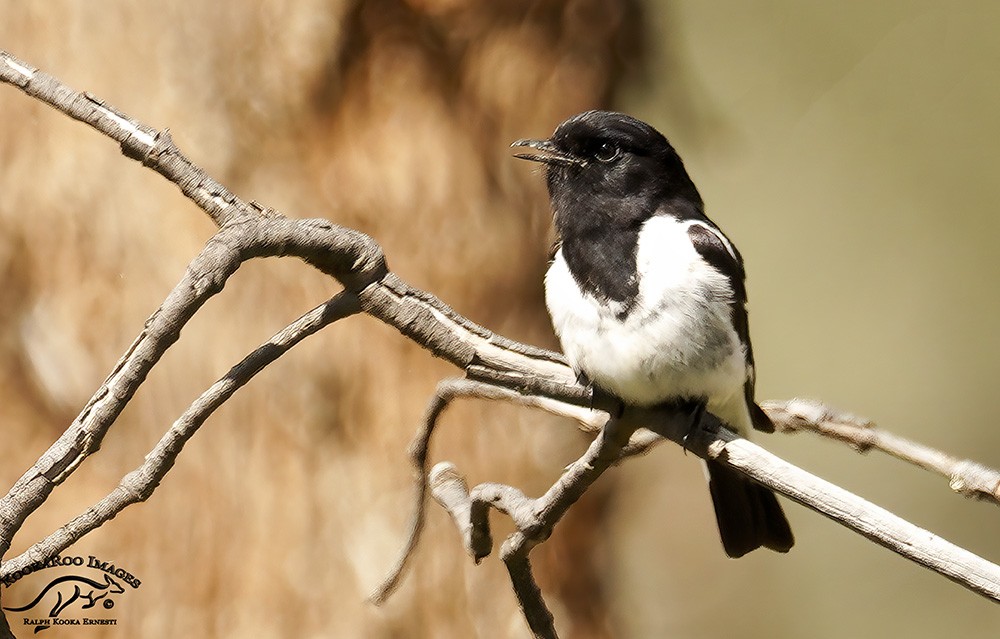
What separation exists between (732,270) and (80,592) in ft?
6.17

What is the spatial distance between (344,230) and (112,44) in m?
1.56

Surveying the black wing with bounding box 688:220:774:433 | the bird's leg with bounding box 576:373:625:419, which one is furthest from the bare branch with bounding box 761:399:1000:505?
the bird's leg with bounding box 576:373:625:419

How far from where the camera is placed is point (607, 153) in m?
1.93

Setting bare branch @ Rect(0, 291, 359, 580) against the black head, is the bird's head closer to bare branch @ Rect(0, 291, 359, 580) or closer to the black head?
the black head

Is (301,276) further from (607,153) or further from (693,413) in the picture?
(693,413)

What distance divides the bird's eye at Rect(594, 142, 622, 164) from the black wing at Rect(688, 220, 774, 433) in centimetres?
18

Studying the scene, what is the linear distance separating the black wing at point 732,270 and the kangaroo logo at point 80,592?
1.67m

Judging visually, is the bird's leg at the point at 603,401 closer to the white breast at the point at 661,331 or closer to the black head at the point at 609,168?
the white breast at the point at 661,331

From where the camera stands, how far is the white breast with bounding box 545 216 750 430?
5.69 feet

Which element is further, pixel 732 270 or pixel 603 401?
pixel 732 270

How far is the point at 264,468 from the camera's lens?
2.89 meters

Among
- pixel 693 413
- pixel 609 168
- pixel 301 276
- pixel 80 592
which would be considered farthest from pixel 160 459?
pixel 80 592

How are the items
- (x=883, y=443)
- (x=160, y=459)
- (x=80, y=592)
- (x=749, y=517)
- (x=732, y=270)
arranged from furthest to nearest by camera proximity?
1. (x=80, y=592)
2. (x=749, y=517)
3. (x=732, y=270)
4. (x=883, y=443)
5. (x=160, y=459)

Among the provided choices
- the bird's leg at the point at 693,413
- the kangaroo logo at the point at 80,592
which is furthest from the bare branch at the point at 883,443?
the kangaroo logo at the point at 80,592
